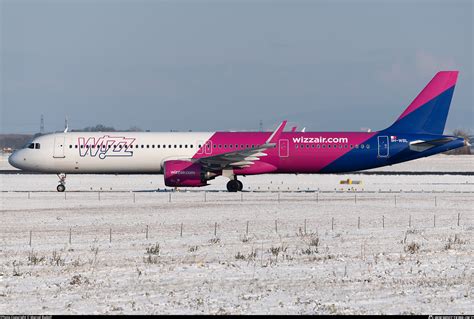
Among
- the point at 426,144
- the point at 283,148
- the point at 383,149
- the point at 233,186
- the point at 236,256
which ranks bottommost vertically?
the point at 236,256

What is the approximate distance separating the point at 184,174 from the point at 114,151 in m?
5.74

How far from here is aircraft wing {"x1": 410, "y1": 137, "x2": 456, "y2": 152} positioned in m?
44.5

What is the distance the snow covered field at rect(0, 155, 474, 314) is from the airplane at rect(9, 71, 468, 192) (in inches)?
253

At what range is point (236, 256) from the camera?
1933 cm

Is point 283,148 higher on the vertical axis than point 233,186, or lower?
higher

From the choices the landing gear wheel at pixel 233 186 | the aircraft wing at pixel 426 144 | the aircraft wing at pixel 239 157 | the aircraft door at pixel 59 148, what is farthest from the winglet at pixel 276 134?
the aircraft door at pixel 59 148

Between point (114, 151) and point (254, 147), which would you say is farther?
point (114, 151)

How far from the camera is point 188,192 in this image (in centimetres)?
4334

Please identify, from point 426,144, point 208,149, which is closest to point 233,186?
point 208,149

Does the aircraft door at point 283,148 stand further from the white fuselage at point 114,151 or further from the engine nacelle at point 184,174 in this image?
the engine nacelle at point 184,174

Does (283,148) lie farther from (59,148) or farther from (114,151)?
(59,148)

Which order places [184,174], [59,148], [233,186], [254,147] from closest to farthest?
[184,174], [233,186], [254,147], [59,148]

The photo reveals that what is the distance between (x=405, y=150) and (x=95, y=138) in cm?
1883

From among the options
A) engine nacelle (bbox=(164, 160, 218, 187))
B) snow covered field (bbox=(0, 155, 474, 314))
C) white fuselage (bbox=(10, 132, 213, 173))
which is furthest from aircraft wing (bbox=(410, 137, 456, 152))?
engine nacelle (bbox=(164, 160, 218, 187))
